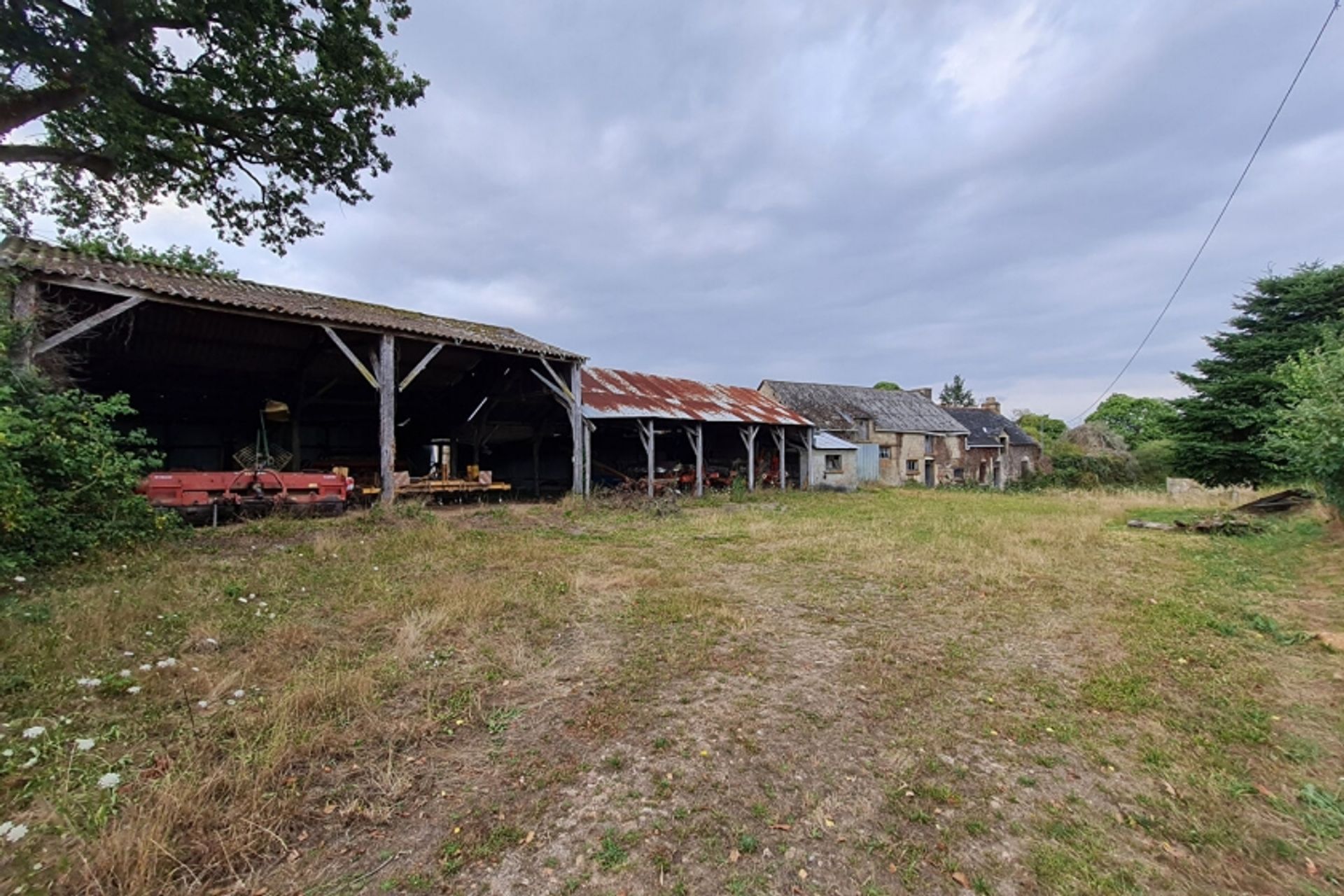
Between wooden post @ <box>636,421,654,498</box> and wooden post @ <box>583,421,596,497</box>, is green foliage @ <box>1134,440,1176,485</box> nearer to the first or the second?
wooden post @ <box>636,421,654,498</box>

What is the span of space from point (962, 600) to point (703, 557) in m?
3.44

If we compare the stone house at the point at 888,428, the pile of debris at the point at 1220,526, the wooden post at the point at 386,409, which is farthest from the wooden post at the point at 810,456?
the wooden post at the point at 386,409

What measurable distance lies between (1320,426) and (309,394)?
2083cm

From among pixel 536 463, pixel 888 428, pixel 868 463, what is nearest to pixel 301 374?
pixel 536 463

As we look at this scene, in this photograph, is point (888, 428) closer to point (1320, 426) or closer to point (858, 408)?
point (858, 408)

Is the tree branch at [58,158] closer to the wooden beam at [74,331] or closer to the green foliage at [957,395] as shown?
the wooden beam at [74,331]

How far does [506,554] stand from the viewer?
746cm

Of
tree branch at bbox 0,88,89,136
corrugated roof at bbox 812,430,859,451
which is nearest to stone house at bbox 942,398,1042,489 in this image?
corrugated roof at bbox 812,430,859,451

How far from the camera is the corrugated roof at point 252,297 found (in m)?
7.50

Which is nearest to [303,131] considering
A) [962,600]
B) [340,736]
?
[340,736]

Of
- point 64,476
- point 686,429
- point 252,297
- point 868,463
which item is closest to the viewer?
point 64,476

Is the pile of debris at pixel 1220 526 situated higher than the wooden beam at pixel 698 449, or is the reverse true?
the wooden beam at pixel 698 449

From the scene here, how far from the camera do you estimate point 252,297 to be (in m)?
9.23

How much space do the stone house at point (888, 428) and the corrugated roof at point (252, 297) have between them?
17451 millimetres
